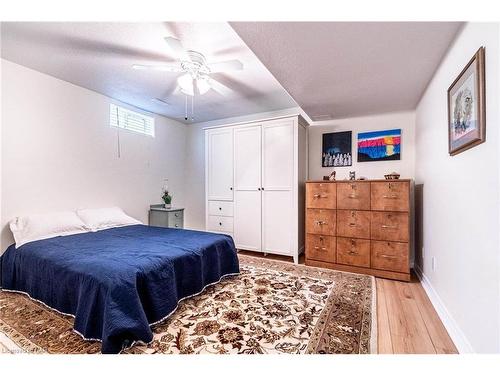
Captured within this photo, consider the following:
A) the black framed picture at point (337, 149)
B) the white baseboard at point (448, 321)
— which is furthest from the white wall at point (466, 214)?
the black framed picture at point (337, 149)

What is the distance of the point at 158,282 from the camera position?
170 centimetres

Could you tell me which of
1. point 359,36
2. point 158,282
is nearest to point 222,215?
point 158,282

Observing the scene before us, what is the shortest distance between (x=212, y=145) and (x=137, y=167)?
1.28 metres

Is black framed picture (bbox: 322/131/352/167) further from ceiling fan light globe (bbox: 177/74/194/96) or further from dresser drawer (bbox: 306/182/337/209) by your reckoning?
ceiling fan light globe (bbox: 177/74/194/96)

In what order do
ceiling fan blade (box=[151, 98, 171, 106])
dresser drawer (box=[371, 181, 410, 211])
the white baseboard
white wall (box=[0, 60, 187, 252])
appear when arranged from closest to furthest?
the white baseboard
white wall (box=[0, 60, 187, 252])
dresser drawer (box=[371, 181, 410, 211])
ceiling fan blade (box=[151, 98, 171, 106])

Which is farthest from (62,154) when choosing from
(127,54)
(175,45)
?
(175,45)

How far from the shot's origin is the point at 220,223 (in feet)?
12.4

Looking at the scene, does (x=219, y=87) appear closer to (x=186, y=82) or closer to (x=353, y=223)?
(x=186, y=82)

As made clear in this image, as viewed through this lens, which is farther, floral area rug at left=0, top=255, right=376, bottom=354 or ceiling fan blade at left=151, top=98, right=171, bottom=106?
ceiling fan blade at left=151, top=98, right=171, bottom=106

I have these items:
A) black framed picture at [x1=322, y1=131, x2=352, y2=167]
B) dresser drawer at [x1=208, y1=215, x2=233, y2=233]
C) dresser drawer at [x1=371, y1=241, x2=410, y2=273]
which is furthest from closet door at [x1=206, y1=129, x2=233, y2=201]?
dresser drawer at [x1=371, y1=241, x2=410, y2=273]

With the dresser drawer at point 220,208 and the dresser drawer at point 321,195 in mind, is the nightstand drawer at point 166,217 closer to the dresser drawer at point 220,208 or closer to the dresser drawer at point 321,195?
the dresser drawer at point 220,208

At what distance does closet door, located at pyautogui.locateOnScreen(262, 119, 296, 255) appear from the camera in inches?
126

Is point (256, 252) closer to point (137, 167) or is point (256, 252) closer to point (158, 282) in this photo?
point (158, 282)

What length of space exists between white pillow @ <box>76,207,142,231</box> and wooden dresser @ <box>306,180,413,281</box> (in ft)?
8.24
